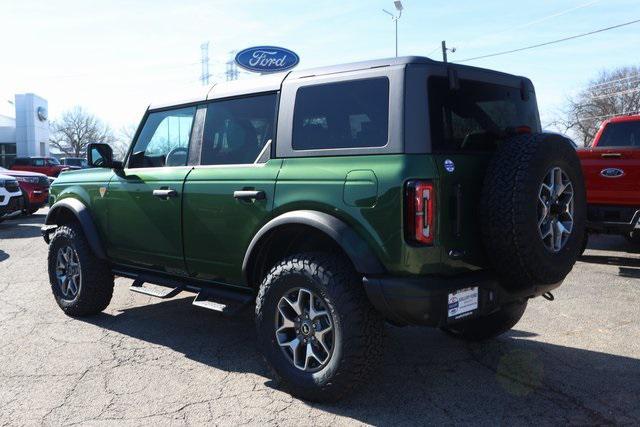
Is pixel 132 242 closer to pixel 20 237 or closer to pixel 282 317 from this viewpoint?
pixel 282 317

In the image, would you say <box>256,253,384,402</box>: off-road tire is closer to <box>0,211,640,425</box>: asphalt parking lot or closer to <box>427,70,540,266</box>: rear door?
<box>0,211,640,425</box>: asphalt parking lot

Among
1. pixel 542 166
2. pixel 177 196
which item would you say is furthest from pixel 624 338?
pixel 177 196

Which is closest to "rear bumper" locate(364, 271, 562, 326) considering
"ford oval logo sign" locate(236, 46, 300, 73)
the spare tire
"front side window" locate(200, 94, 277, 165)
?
the spare tire

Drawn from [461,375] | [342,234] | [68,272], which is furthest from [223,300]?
[68,272]

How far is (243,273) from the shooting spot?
3.90 metres

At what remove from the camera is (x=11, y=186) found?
1322cm

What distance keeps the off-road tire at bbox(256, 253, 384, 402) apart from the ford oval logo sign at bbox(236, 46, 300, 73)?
18.9 m

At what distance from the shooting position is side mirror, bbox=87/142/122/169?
5.05 metres

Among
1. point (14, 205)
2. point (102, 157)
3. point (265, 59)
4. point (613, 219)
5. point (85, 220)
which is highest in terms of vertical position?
point (265, 59)

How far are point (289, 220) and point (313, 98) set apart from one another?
807 mm

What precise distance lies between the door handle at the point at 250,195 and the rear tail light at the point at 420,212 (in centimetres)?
106

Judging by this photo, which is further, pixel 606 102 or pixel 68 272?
pixel 606 102

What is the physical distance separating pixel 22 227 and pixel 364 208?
12.7m

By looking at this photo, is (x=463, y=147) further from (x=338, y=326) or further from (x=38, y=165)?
(x=38, y=165)
